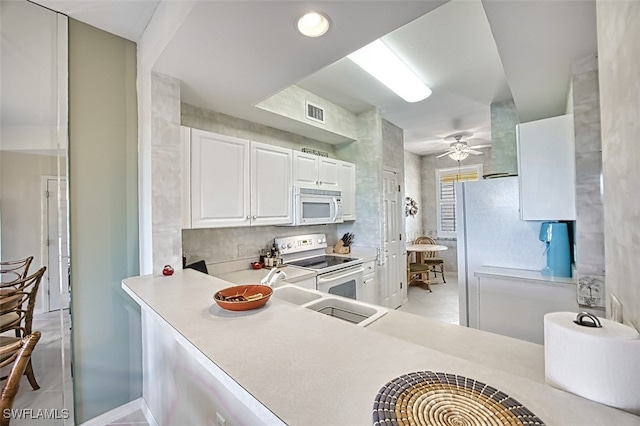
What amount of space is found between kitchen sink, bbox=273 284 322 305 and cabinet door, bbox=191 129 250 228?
0.76 metres

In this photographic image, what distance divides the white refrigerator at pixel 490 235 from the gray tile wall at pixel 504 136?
891 mm

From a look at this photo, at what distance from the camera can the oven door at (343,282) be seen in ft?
9.03

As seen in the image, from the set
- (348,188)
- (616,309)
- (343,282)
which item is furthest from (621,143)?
(348,188)

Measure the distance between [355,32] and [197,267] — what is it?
2.06 metres

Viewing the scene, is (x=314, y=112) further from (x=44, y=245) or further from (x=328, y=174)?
(x=44, y=245)

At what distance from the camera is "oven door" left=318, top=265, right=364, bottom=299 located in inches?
108

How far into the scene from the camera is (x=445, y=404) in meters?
0.57

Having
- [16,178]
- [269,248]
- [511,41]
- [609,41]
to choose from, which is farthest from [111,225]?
[511,41]

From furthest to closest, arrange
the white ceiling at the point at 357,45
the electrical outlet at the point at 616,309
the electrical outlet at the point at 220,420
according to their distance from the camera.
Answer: the white ceiling at the point at 357,45 < the electrical outlet at the point at 220,420 < the electrical outlet at the point at 616,309

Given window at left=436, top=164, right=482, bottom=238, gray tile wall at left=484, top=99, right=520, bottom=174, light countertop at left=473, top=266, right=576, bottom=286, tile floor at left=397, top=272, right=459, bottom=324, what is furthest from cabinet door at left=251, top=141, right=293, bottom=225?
window at left=436, top=164, right=482, bottom=238

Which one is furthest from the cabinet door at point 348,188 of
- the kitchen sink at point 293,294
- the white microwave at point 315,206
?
the kitchen sink at point 293,294

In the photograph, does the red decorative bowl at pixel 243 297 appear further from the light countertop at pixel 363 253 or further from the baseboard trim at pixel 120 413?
the light countertop at pixel 363 253

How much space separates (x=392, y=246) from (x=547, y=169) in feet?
7.64

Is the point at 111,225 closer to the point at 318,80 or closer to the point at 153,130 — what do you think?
the point at 153,130
